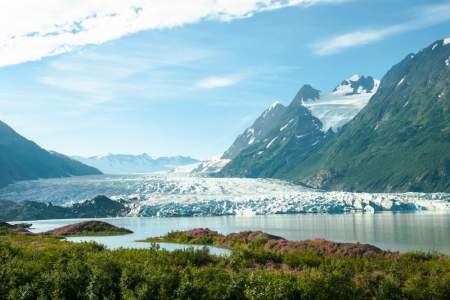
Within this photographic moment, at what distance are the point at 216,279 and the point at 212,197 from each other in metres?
91.3

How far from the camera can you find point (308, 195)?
113 metres

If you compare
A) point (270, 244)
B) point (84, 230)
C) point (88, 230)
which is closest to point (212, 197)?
point (88, 230)

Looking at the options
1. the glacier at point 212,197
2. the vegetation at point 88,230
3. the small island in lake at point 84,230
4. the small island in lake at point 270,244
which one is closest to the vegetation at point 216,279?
the small island in lake at point 270,244

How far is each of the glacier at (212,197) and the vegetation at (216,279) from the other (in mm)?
80348

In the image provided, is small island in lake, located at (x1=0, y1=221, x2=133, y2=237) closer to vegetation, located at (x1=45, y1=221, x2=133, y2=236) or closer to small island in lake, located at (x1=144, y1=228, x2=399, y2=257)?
vegetation, located at (x1=45, y1=221, x2=133, y2=236)

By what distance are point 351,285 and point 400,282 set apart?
2.20 metres

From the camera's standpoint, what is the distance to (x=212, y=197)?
11494cm

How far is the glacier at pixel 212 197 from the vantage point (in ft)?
362

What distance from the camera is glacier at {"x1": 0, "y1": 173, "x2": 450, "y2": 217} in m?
110

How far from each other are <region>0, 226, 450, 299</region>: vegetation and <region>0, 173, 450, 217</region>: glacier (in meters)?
80.3

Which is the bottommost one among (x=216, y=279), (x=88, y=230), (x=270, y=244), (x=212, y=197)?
(x=88, y=230)

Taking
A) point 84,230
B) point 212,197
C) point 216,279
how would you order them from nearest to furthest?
point 216,279, point 84,230, point 212,197

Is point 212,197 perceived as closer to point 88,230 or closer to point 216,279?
point 88,230

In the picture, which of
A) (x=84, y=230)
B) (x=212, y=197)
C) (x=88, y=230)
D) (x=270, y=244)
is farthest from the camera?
(x=212, y=197)
